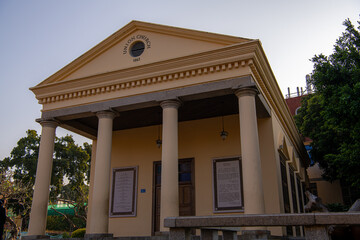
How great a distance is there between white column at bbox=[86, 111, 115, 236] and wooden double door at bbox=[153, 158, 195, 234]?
111 inches

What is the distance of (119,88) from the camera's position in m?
11.1

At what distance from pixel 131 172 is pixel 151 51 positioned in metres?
5.09

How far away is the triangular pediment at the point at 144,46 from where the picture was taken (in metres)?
10.5

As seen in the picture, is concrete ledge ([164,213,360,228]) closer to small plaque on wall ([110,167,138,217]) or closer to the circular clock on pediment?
Result: the circular clock on pediment

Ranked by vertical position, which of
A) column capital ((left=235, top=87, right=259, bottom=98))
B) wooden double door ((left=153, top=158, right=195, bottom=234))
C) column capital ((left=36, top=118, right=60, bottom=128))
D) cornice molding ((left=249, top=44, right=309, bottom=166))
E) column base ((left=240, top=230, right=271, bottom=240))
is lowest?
column base ((left=240, top=230, right=271, bottom=240))

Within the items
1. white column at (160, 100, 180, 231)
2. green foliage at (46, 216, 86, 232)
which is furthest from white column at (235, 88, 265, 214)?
green foliage at (46, 216, 86, 232)

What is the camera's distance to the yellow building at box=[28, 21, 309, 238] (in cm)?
962

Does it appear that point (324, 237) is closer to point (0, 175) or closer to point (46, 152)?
point (46, 152)

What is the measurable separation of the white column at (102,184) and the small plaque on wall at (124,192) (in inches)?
108

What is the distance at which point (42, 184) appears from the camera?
1114 centimetres

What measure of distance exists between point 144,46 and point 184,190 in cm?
534

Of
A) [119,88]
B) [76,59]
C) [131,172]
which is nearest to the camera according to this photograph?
[119,88]

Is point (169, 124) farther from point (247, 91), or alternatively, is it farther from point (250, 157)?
point (250, 157)

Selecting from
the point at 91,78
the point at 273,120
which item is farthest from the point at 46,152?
the point at 273,120
